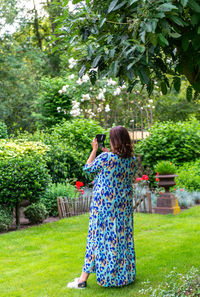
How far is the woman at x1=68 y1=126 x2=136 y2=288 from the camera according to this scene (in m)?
3.56

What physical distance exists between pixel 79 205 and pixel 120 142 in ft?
16.0

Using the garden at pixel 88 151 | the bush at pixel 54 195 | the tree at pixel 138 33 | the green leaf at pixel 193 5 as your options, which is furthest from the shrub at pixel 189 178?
the green leaf at pixel 193 5

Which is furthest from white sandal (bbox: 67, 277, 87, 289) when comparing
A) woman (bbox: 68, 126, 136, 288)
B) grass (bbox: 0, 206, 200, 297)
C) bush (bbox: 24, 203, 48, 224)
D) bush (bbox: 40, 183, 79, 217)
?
bush (bbox: 40, 183, 79, 217)

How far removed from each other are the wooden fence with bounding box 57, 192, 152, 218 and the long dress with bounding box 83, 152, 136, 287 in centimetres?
431

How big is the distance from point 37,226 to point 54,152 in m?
2.65

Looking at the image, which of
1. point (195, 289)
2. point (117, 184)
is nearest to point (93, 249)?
point (117, 184)

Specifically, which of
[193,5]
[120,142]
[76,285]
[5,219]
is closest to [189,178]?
[5,219]

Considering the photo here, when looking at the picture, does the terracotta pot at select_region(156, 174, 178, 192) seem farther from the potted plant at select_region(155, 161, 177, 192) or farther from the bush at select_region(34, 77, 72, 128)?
the bush at select_region(34, 77, 72, 128)

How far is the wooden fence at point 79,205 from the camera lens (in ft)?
26.0

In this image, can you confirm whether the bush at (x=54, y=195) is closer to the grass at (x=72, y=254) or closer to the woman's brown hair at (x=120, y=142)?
the grass at (x=72, y=254)

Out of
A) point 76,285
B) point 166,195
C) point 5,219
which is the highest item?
point 166,195

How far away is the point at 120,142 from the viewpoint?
353 cm

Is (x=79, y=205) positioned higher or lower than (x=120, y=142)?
lower

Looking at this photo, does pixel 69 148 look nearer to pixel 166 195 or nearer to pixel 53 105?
pixel 166 195
